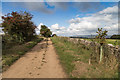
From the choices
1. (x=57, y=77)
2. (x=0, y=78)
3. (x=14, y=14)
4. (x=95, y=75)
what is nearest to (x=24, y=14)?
(x=14, y=14)

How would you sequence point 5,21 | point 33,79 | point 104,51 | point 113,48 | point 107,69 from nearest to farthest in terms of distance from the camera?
point 33,79 < point 107,69 < point 113,48 < point 104,51 < point 5,21

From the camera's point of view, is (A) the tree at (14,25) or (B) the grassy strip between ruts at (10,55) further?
(A) the tree at (14,25)

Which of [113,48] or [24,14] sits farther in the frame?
[24,14]

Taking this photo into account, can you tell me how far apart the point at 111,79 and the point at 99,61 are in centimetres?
147

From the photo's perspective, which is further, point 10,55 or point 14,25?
point 14,25

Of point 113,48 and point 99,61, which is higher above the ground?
point 113,48

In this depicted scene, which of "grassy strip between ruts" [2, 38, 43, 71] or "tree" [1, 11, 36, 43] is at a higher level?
"tree" [1, 11, 36, 43]

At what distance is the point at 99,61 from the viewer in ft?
14.6

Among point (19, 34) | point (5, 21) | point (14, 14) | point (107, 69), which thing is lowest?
point (107, 69)

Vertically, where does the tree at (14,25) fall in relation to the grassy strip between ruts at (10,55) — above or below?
above

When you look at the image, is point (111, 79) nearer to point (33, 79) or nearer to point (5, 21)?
point (33, 79)

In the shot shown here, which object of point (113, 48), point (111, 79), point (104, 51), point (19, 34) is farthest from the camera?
point (19, 34)

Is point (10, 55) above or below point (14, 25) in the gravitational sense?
below

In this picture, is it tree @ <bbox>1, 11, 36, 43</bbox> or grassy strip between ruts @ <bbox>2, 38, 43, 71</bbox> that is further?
tree @ <bbox>1, 11, 36, 43</bbox>
